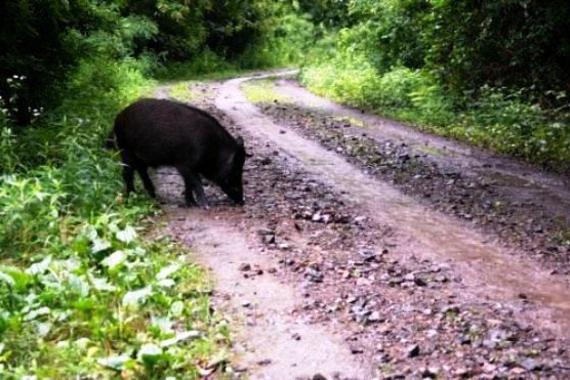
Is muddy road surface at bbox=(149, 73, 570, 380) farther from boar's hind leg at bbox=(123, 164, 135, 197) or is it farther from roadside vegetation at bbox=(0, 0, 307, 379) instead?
boar's hind leg at bbox=(123, 164, 135, 197)

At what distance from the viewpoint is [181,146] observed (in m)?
8.62

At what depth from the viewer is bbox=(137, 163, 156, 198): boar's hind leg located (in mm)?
9062

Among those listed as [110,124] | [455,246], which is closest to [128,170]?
[110,124]

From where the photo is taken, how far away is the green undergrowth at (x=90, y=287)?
456cm

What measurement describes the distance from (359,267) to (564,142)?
7288mm

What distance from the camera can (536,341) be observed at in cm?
500

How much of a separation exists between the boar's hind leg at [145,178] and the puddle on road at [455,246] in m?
2.47

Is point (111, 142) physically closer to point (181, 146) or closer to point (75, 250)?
point (181, 146)

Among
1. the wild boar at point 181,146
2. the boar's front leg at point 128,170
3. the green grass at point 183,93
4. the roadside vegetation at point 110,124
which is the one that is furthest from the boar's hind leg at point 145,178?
the green grass at point 183,93

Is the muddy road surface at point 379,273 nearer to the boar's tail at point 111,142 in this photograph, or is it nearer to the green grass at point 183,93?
the boar's tail at point 111,142

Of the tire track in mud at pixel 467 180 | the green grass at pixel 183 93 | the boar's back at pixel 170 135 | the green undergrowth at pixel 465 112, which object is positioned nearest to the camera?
the tire track in mud at pixel 467 180

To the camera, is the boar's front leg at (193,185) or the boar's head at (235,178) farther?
the boar's head at (235,178)

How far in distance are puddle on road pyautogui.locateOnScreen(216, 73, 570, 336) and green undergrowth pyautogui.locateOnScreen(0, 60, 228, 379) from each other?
89.7 inches

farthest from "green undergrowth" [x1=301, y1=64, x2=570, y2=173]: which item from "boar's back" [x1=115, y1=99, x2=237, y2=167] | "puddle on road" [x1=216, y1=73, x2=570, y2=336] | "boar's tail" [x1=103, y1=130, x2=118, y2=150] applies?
"boar's tail" [x1=103, y1=130, x2=118, y2=150]
